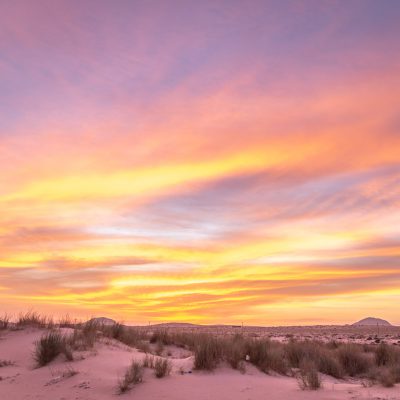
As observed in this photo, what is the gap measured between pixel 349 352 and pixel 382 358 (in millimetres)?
1387

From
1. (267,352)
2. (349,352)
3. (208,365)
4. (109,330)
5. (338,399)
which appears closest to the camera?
(338,399)

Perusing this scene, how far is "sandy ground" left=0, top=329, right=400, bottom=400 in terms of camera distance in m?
11.8

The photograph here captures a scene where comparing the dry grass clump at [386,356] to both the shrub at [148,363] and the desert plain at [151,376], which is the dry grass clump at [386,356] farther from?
the shrub at [148,363]

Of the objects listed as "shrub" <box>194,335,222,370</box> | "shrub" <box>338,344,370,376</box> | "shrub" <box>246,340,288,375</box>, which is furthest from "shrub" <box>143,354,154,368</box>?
"shrub" <box>338,344,370,376</box>

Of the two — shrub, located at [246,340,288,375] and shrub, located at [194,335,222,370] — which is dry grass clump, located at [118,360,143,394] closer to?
shrub, located at [194,335,222,370]

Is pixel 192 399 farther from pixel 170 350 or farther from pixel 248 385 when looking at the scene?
pixel 170 350

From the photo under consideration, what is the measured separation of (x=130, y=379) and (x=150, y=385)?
51 cm

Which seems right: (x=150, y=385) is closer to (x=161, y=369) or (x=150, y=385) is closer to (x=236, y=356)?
(x=161, y=369)

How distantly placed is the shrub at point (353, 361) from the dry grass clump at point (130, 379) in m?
8.59

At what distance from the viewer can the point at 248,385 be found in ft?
41.6

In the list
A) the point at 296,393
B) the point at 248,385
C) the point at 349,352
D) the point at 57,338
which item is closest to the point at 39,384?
the point at 57,338

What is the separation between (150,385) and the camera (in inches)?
484

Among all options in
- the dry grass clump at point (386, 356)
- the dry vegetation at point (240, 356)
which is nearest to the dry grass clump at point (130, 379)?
the dry vegetation at point (240, 356)

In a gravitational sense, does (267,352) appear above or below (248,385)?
above
